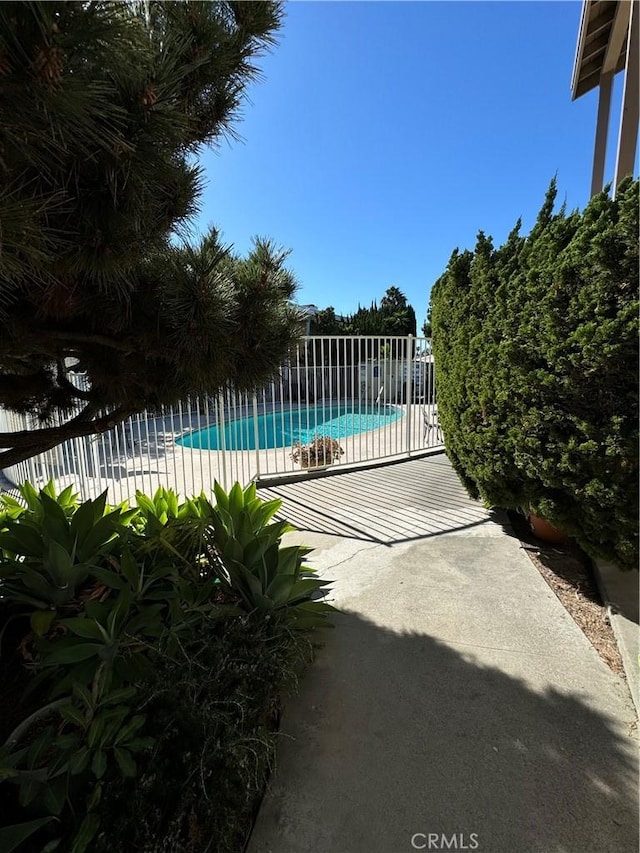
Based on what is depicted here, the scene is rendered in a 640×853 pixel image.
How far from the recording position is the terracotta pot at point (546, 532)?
3.79m

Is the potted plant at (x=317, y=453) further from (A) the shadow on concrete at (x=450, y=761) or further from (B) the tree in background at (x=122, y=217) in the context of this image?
(B) the tree in background at (x=122, y=217)

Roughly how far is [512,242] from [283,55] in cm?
283

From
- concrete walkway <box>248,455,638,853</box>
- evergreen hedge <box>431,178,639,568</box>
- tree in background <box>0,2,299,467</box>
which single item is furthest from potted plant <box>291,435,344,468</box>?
tree in background <box>0,2,299,467</box>

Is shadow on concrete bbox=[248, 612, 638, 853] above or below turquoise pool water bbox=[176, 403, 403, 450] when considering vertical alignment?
below

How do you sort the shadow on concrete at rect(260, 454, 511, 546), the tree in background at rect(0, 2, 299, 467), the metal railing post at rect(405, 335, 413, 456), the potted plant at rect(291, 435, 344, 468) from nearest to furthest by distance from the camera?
the tree in background at rect(0, 2, 299, 467), the shadow on concrete at rect(260, 454, 511, 546), the potted plant at rect(291, 435, 344, 468), the metal railing post at rect(405, 335, 413, 456)

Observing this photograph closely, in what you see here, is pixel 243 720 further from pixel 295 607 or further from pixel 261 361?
pixel 261 361

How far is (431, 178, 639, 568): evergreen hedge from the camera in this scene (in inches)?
93.7

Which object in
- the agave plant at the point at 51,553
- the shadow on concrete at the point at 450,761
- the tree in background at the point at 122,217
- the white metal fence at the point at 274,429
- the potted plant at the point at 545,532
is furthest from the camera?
the white metal fence at the point at 274,429

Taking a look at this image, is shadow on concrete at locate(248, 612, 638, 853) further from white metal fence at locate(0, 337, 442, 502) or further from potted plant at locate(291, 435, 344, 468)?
potted plant at locate(291, 435, 344, 468)

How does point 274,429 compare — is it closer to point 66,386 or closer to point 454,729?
point 66,386

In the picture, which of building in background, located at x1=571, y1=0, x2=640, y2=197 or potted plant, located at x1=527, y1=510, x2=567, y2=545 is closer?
potted plant, located at x1=527, y1=510, x2=567, y2=545

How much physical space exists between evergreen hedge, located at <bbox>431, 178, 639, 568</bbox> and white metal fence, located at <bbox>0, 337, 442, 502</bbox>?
2.08 m

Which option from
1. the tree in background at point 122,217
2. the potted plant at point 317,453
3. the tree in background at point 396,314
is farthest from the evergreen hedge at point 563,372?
the tree in background at point 396,314

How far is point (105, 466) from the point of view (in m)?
5.20
